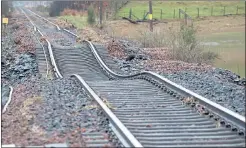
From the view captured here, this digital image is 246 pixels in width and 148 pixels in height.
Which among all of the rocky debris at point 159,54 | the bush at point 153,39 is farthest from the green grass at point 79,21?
the rocky debris at point 159,54

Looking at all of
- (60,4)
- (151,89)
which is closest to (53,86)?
(151,89)

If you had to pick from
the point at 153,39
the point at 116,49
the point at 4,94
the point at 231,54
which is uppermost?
the point at 4,94

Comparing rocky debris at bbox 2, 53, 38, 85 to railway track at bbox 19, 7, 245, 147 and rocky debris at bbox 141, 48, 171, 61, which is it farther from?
rocky debris at bbox 141, 48, 171, 61

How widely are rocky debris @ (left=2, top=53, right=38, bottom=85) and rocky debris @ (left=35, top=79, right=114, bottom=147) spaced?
170 inches

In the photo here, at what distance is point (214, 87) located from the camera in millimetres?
12234

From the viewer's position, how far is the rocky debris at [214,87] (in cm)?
1031

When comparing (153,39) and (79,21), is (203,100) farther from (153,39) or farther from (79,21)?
(79,21)

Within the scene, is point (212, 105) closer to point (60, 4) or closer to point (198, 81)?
point (198, 81)

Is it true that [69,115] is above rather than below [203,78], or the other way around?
above

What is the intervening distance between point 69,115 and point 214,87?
4.26m

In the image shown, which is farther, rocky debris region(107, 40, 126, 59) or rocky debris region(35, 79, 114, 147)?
rocky debris region(107, 40, 126, 59)

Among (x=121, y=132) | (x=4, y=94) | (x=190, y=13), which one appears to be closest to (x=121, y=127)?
(x=121, y=132)

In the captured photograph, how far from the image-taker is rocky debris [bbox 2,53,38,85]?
16438 mm

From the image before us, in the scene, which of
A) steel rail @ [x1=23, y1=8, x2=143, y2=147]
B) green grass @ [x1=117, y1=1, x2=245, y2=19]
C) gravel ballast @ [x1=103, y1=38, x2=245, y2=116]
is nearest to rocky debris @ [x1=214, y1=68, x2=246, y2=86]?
gravel ballast @ [x1=103, y1=38, x2=245, y2=116]
